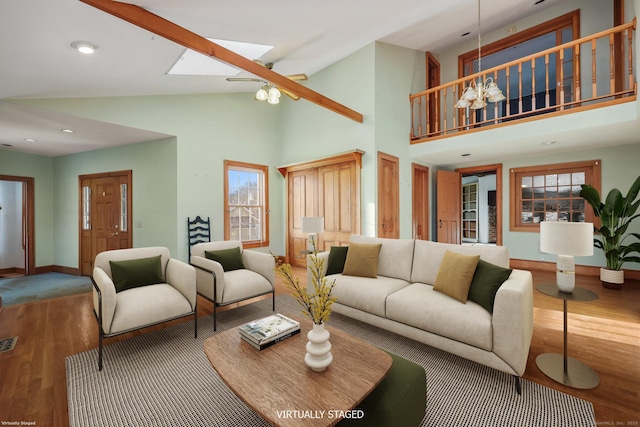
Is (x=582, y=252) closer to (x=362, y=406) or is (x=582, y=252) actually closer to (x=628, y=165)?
(x=362, y=406)

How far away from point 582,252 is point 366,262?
1764mm

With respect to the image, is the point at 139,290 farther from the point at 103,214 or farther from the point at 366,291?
the point at 103,214

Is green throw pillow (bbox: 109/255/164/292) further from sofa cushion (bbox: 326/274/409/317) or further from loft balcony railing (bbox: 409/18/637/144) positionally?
loft balcony railing (bbox: 409/18/637/144)

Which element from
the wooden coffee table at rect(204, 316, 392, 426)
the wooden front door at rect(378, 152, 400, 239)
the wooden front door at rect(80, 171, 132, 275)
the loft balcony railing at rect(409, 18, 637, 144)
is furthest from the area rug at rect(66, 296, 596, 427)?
the loft balcony railing at rect(409, 18, 637, 144)

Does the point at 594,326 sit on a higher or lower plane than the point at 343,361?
lower

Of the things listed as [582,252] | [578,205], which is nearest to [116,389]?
[582,252]

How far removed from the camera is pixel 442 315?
212 cm

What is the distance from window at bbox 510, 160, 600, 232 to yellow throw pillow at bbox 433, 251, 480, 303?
438 centimetres

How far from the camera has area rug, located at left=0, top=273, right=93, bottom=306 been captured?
424cm

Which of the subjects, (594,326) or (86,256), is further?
(86,256)

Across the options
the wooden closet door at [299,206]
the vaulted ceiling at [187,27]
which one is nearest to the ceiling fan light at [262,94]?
the vaulted ceiling at [187,27]

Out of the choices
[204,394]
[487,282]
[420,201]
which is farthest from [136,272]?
[420,201]

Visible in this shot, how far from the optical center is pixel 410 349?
238 cm

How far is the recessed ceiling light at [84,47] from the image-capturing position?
233cm
